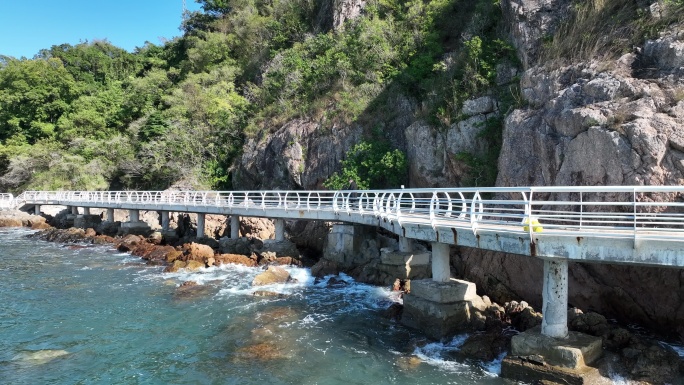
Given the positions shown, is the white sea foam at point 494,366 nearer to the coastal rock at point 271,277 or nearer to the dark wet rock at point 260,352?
the dark wet rock at point 260,352

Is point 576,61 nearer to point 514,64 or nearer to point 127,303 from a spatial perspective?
point 514,64

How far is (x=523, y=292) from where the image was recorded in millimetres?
15094

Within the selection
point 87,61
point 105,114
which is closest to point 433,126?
point 105,114

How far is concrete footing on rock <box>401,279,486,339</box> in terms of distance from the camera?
41.8 feet

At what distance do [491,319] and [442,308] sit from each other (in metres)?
1.64

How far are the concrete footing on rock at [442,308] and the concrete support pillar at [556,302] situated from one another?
3.01 metres

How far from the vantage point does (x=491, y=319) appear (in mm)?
13297

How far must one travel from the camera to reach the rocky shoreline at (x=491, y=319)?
9570 millimetres

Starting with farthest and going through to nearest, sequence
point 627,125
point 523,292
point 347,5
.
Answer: point 347,5, point 523,292, point 627,125

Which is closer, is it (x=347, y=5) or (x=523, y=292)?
(x=523, y=292)

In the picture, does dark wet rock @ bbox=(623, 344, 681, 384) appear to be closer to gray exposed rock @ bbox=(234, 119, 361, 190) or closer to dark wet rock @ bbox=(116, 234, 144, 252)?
gray exposed rock @ bbox=(234, 119, 361, 190)

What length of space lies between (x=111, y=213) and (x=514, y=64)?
33.4m

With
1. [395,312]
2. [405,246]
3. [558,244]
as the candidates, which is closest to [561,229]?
[558,244]

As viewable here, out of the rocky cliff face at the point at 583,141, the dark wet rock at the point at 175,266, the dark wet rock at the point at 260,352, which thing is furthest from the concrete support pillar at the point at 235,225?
the dark wet rock at the point at 260,352
